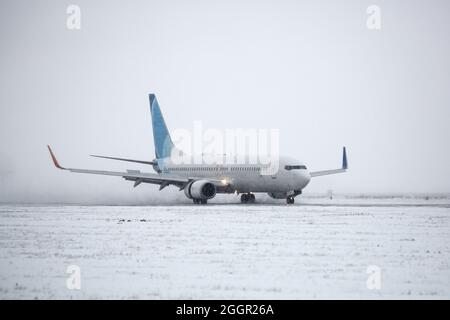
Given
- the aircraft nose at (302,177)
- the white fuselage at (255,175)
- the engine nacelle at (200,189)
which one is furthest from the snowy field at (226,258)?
the engine nacelle at (200,189)

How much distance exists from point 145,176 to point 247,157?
331 inches

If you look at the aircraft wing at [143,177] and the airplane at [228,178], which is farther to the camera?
the aircraft wing at [143,177]

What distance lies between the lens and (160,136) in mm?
63656

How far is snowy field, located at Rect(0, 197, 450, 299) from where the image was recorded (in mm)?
14336

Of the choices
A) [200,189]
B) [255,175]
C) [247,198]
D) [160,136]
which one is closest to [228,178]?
[247,198]

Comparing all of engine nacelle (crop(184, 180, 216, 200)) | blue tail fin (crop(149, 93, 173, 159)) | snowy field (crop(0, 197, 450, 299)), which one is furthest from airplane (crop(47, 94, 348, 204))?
snowy field (crop(0, 197, 450, 299))

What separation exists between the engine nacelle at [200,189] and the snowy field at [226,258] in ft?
65.9

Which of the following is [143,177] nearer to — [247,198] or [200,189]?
[200,189]

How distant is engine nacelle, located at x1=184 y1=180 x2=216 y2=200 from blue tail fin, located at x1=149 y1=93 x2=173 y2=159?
10525mm

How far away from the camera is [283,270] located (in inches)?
657

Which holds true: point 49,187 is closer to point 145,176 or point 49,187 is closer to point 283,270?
point 145,176

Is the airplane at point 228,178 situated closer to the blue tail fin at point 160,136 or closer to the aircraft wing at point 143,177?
the aircraft wing at point 143,177

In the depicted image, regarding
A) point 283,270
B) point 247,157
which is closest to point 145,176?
point 247,157

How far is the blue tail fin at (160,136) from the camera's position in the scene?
62.7m
